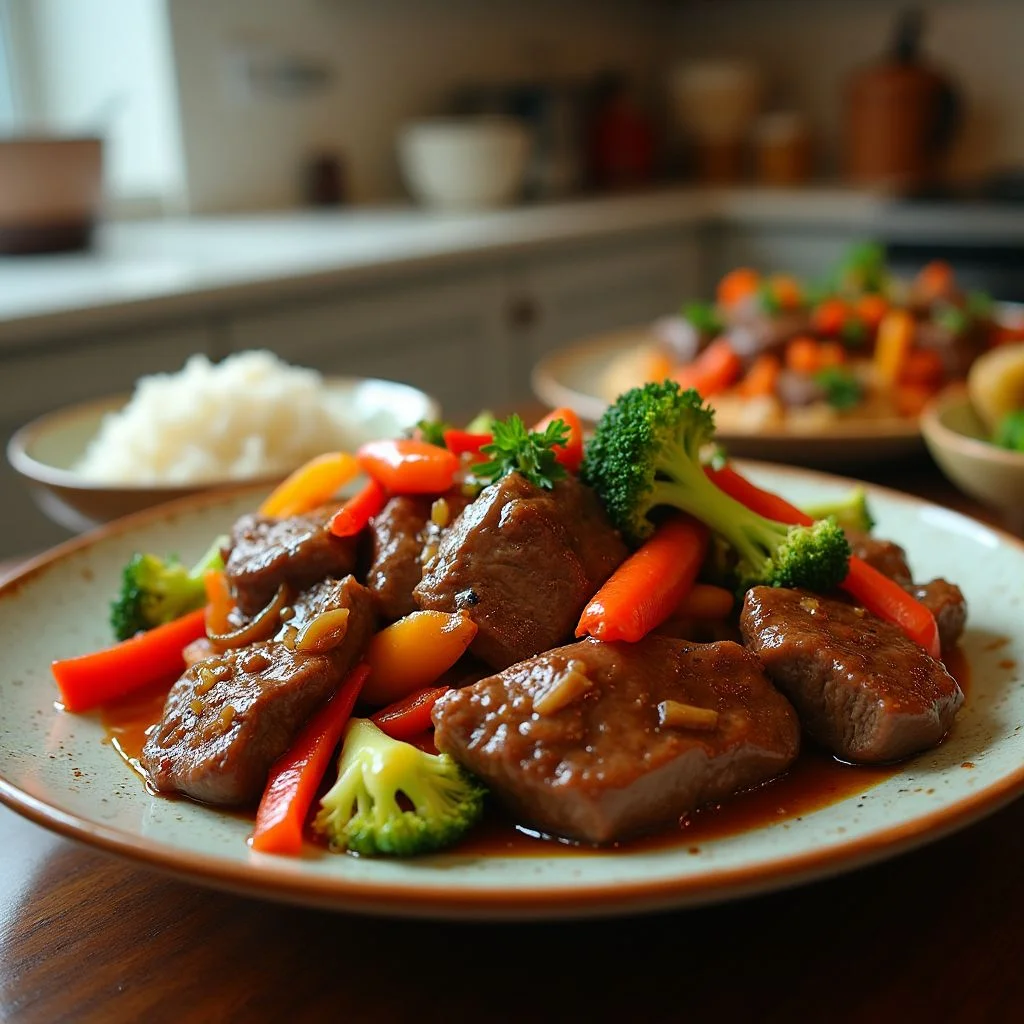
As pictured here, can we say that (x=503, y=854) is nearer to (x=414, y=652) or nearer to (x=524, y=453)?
(x=414, y=652)

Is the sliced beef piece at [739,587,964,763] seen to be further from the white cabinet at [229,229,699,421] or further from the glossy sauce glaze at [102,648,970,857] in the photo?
the white cabinet at [229,229,699,421]

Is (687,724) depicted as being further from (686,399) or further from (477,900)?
(686,399)

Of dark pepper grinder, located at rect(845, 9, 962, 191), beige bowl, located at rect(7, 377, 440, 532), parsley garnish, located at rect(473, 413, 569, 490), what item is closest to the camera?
parsley garnish, located at rect(473, 413, 569, 490)

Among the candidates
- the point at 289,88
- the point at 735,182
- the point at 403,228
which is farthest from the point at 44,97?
the point at 735,182

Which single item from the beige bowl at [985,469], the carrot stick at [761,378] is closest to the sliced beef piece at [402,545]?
the beige bowl at [985,469]

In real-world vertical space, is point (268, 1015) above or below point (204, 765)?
below

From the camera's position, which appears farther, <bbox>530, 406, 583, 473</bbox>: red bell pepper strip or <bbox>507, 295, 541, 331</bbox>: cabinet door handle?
<bbox>507, 295, 541, 331</bbox>: cabinet door handle

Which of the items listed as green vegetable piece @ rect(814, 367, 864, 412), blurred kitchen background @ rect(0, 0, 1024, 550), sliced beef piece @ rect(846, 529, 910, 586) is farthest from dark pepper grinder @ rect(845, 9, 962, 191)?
sliced beef piece @ rect(846, 529, 910, 586)
